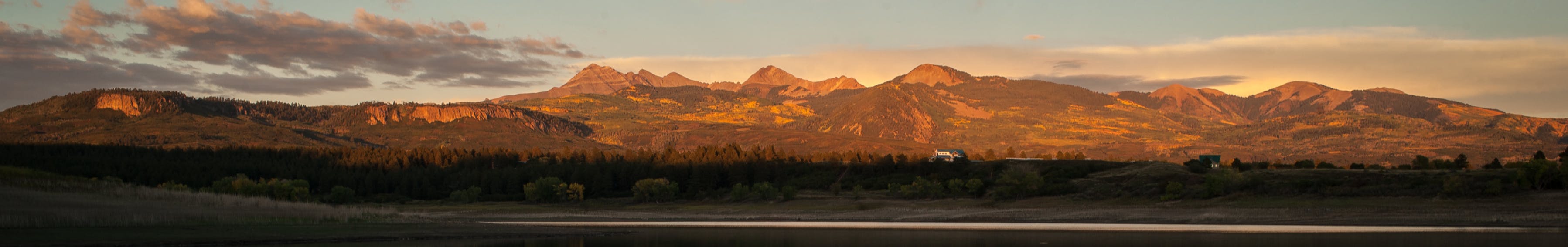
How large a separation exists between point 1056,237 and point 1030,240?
4.06m

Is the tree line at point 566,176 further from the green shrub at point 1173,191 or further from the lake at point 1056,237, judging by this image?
the lake at point 1056,237

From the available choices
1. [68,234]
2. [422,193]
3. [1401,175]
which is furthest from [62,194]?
[422,193]

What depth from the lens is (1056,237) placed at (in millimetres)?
65062

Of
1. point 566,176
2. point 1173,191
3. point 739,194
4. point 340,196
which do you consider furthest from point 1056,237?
point 340,196

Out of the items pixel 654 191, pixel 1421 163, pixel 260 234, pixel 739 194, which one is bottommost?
pixel 739 194

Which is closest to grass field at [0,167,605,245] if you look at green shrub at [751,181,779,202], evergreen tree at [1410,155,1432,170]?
green shrub at [751,181,779,202]

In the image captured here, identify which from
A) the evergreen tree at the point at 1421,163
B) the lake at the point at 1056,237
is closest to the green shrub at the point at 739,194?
the lake at the point at 1056,237

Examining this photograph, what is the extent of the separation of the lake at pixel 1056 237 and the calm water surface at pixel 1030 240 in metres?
0.07

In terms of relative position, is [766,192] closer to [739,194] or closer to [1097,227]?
[739,194]

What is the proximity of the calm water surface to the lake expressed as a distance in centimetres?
7

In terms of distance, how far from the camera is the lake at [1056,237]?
55.8 metres

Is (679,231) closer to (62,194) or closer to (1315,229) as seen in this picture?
(62,194)

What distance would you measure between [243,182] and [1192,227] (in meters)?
133

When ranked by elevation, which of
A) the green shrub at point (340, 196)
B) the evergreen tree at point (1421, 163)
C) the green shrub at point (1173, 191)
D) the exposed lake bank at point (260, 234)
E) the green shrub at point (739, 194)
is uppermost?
the evergreen tree at point (1421, 163)
